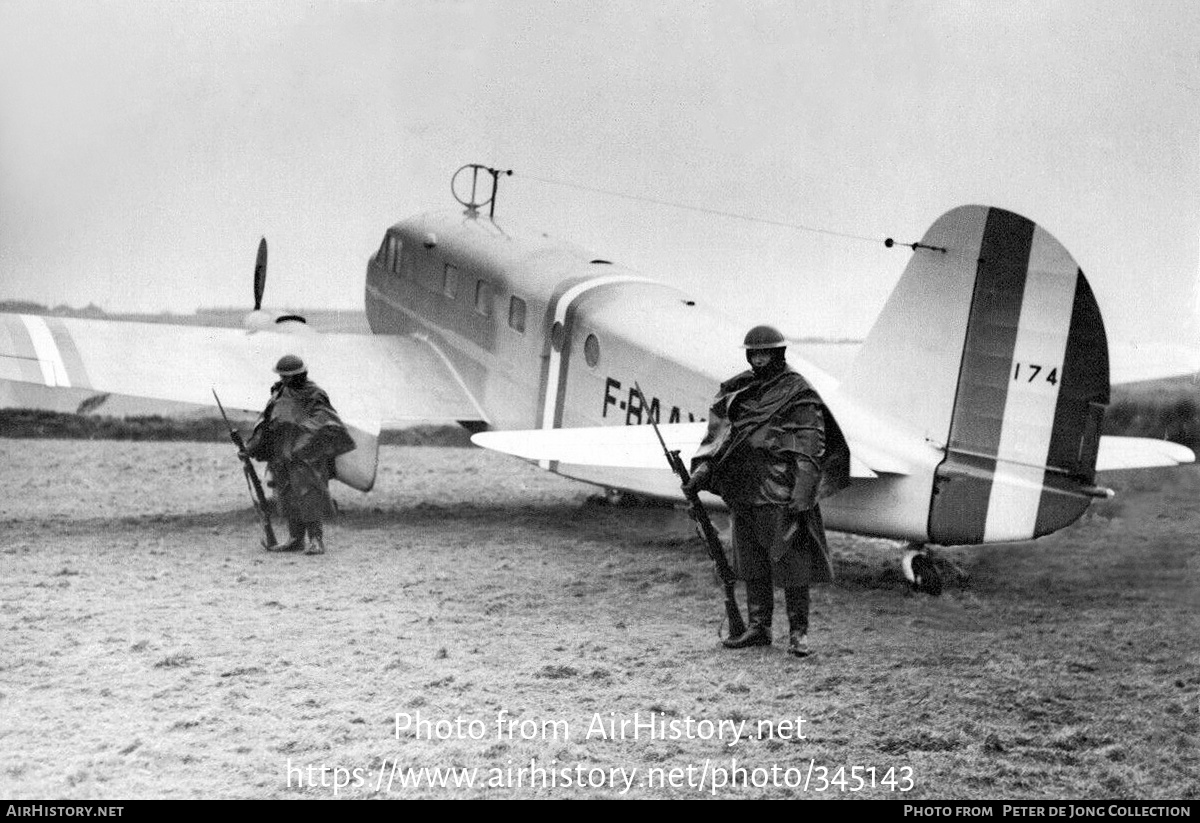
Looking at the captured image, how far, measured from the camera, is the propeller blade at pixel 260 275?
33.5 feet

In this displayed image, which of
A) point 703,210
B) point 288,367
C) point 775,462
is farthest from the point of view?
point 703,210

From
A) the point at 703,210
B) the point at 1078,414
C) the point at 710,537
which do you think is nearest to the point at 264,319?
the point at 703,210

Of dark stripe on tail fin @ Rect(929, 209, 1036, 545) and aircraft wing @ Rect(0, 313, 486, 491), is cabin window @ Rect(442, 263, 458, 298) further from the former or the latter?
dark stripe on tail fin @ Rect(929, 209, 1036, 545)

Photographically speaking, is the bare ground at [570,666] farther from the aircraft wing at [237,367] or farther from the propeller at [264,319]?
the propeller at [264,319]

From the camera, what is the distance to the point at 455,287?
1087cm

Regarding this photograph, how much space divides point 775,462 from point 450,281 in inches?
226

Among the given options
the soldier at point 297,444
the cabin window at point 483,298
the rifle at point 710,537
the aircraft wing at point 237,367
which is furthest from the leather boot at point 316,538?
the rifle at point 710,537

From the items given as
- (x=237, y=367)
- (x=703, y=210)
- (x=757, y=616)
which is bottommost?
(x=757, y=616)

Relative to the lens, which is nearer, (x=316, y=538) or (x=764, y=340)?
(x=764, y=340)

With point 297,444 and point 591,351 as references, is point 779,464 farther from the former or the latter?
point 297,444

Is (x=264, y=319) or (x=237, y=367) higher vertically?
(x=264, y=319)

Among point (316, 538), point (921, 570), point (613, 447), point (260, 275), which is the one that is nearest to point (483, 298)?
point (260, 275)

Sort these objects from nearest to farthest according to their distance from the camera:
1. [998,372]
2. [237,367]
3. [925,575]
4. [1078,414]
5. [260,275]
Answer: [1078,414]
[998,372]
[925,575]
[237,367]
[260,275]

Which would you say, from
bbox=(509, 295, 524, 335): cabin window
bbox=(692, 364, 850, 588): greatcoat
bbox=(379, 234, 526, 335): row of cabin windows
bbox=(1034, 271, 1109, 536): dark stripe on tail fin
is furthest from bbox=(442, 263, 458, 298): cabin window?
bbox=(1034, 271, 1109, 536): dark stripe on tail fin
